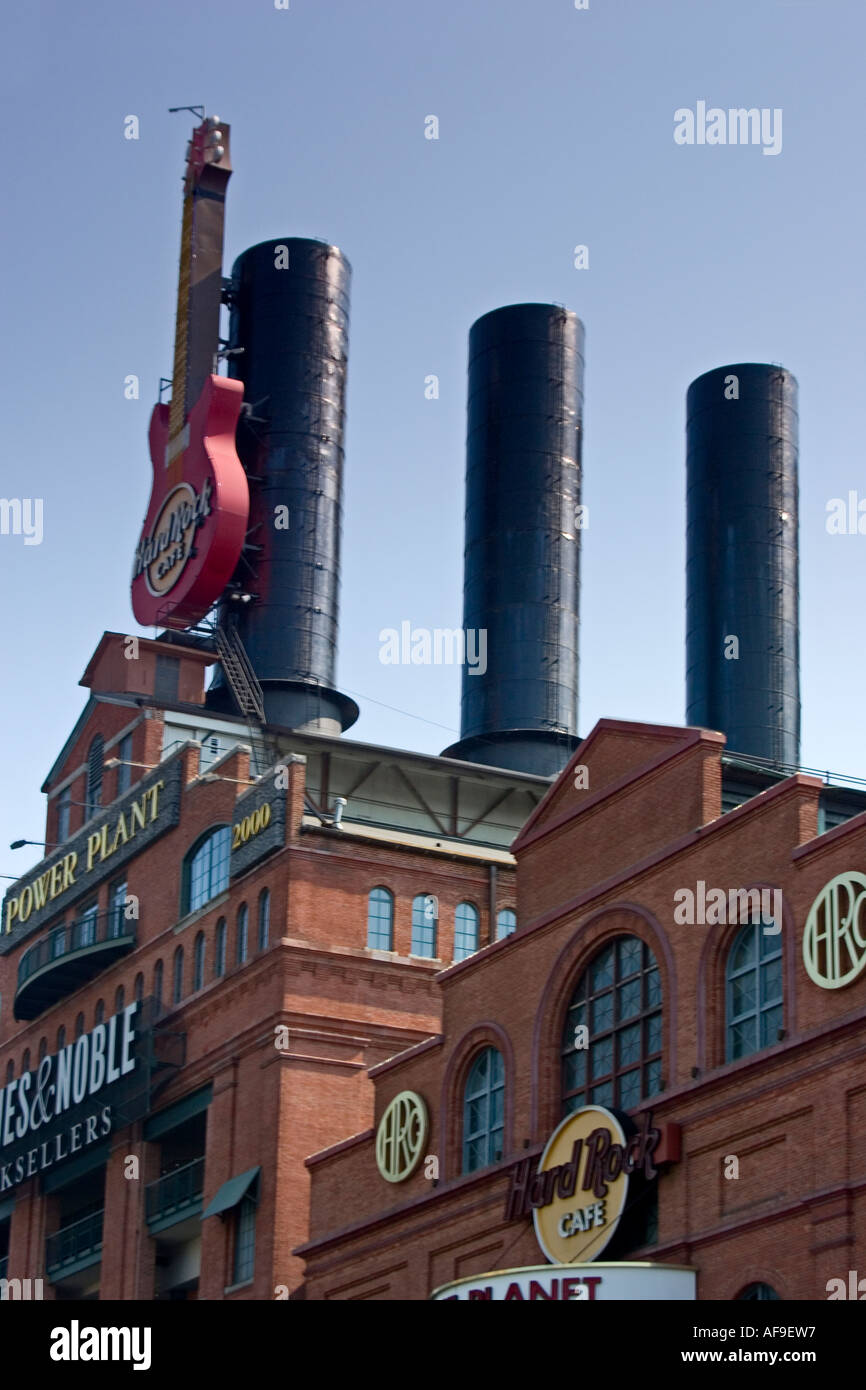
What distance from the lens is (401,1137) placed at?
47875mm

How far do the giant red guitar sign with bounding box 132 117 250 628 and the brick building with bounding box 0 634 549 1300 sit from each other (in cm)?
200

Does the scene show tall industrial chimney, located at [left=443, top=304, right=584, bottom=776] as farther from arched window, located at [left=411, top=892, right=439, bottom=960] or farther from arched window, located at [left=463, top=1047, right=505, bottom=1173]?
arched window, located at [left=463, top=1047, right=505, bottom=1173]

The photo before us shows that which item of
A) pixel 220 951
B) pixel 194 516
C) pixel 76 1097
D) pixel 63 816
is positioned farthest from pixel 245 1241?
pixel 194 516

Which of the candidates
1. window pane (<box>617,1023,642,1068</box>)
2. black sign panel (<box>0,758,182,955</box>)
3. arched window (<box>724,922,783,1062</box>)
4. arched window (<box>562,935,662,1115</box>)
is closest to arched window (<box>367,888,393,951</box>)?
black sign panel (<box>0,758,182,955</box>)

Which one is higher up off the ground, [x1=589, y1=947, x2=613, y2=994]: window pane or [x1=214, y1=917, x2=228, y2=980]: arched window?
[x1=214, y1=917, x2=228, y2=980]: arched window

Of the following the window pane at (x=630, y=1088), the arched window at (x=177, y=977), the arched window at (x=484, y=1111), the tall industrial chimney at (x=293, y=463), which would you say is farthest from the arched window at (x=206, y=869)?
the window pane at (x=630, y=1088)

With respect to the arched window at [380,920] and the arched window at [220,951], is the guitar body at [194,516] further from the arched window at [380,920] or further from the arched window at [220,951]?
the arched window at [380,920]

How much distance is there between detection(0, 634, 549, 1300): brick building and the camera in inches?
2191

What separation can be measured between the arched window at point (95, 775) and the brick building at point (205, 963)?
0.14 metres

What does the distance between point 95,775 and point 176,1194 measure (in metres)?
14.9

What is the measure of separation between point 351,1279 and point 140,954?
16922mm

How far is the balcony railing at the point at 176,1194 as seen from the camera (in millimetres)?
58281

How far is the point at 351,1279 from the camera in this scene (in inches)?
1922
